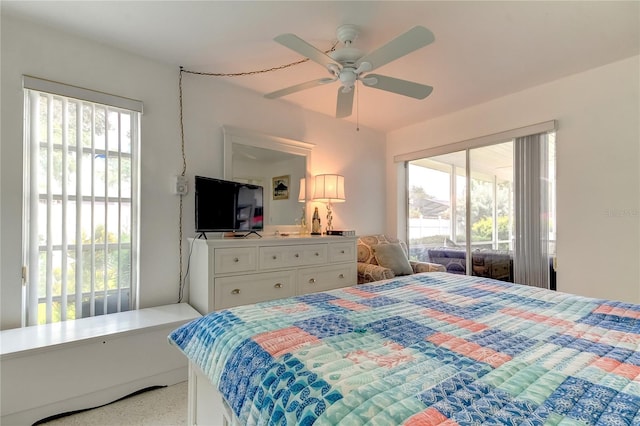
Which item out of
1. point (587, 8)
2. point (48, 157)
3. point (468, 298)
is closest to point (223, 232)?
point (48, 157)

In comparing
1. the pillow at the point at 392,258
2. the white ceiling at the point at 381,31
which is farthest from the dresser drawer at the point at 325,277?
the white ceiling at the point at 381,31

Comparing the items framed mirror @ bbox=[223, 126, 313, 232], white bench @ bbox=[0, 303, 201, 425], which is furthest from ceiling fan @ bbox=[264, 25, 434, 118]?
white bench @ bbox=[0, 303, 201, 425]

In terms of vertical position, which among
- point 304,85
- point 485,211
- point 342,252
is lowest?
point 342,252

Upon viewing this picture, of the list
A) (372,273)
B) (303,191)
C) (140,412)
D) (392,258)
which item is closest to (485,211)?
(392,258)

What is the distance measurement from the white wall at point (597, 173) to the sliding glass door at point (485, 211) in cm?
16

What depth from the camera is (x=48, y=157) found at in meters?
2.20

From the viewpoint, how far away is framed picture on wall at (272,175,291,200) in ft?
11.1

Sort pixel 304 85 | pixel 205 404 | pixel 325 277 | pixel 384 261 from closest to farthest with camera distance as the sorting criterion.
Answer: pixel 205 404, pixel 304 85, pixel 325 277, pixel 384 261

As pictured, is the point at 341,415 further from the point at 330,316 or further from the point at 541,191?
the point at 541,191

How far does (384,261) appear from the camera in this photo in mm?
3689

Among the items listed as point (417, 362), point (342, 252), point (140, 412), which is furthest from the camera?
point (342, 252)

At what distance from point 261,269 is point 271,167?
121 centimetres

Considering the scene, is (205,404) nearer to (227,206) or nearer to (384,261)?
(227,206)

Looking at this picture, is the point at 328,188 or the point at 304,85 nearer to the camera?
the point at 304,85
